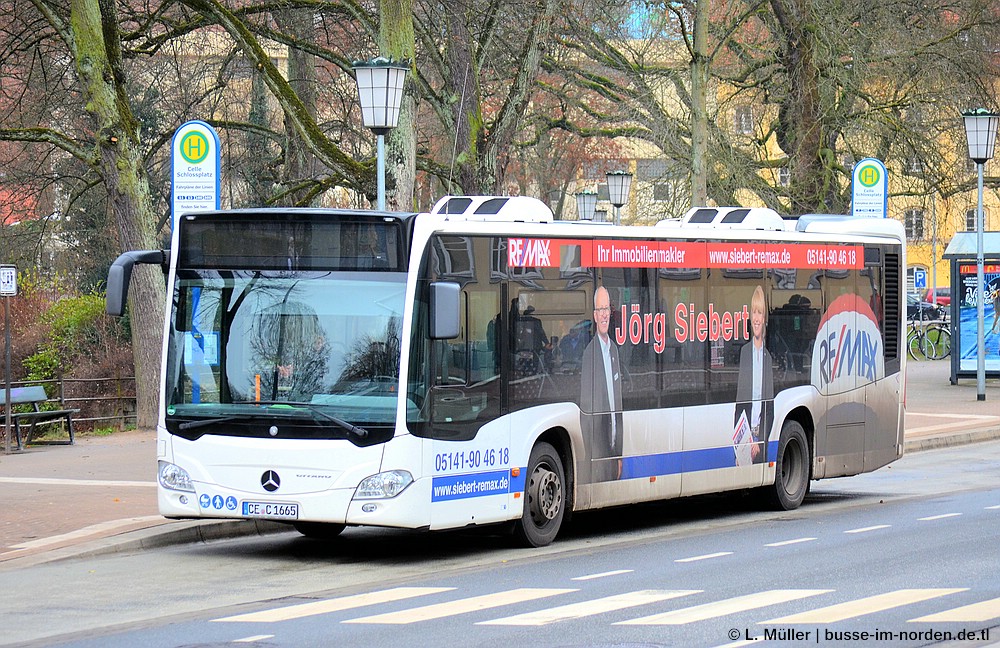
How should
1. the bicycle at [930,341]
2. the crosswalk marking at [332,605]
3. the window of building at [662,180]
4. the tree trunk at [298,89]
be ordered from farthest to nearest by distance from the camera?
the bicycle at [930,341] → the window of building at [662,180] → the tree trunk at [298,89] → the crosswalk marking at [332,605]

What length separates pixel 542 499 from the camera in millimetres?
13312

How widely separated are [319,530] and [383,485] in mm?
2370

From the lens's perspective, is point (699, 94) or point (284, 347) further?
point (699, 94)

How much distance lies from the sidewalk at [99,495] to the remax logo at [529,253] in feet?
Answer: 12.1

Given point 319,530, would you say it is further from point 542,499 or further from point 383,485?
point 383,485

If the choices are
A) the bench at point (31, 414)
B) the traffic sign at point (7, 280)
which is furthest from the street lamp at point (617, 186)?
the traffic sign at point (7, 280)

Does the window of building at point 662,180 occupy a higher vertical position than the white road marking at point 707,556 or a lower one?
higher

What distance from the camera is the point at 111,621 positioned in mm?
9547

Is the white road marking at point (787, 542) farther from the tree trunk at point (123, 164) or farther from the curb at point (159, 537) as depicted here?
the tree trunk at point (123, 164)

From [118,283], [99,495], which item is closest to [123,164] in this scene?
[99,495]

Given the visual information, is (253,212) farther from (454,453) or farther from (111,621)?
(111,621)

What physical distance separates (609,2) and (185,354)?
19.2m

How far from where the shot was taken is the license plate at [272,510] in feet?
39.5

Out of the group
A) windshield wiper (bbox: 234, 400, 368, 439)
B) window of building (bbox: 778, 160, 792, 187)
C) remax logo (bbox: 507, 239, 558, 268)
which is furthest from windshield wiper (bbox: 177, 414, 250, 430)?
window of building (bbox: 778, 160, 792, 187)
